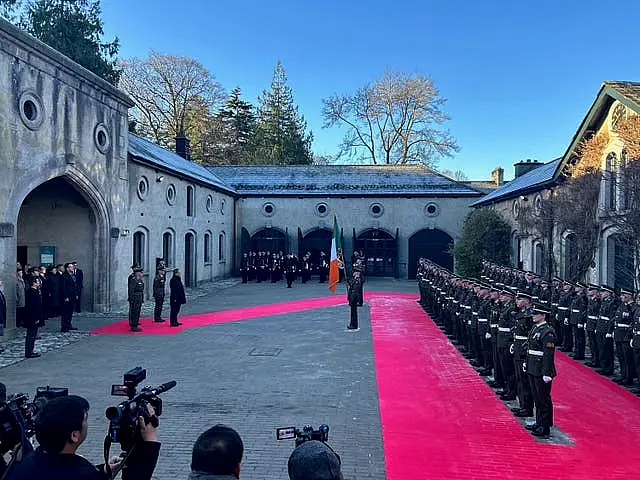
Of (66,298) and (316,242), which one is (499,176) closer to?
(316,242)

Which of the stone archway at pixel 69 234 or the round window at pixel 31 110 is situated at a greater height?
the round window at pixel 31 110

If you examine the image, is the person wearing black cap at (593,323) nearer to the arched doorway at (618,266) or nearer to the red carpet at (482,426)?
the red carpet at (482,426)

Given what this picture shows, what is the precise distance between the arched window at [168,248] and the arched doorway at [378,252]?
43.5 ft

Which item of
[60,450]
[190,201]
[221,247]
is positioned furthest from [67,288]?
[221,247]

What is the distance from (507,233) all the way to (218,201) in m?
15.9

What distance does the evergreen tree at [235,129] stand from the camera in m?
52.8

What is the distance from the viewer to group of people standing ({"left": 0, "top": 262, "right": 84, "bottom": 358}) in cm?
1160

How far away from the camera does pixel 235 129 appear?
2168 inches

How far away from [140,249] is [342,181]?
16663 mm

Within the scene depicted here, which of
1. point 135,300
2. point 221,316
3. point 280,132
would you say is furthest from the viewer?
point 280,132

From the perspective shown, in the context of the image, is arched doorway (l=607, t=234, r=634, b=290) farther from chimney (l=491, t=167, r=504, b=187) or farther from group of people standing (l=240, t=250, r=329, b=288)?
chimney (l=491, t=167, r=504, b=187)

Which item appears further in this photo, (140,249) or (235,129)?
(235,129)

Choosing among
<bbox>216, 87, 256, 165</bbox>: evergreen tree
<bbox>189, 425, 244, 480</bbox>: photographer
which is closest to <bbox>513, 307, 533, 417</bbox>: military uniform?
<bbox>189, 425, 244, 480</bbox>: photographer

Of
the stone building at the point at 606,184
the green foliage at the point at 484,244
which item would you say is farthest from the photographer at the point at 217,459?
the green foliage at the point at 484,244
